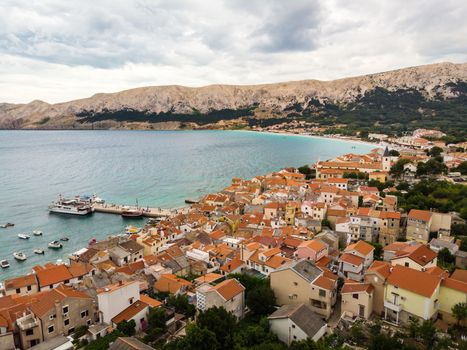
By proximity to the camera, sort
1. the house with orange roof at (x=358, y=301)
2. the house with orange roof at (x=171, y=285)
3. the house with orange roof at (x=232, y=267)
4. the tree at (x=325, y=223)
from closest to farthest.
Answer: the house with orange roof at (x=358, y=301) < the house with orange roof at (x=171, y=285) < the house with orange roof at (x=232, y=267) < the tree at (x=325, y=223)

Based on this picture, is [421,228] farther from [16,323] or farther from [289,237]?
[16,323]

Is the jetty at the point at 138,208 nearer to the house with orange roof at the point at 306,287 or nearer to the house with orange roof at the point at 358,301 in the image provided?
the house with orange roof at the point at 306,287

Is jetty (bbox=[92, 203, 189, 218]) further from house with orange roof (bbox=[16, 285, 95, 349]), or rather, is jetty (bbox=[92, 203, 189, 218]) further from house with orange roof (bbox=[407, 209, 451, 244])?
house with orange roof (bbox=[407, 209, 451, 244])

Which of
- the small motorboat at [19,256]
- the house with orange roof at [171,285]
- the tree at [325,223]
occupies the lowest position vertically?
the small motorboat at [19,256]

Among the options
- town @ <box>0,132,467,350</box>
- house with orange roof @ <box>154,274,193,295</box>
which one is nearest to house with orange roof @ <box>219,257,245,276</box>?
town @ <box>0,132,467,350</box>

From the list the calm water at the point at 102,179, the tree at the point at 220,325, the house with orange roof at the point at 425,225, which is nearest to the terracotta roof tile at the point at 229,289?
the tree at the point at 220,325

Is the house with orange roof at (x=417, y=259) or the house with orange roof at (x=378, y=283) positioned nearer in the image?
the house with orange roof at (x=378, y=283)

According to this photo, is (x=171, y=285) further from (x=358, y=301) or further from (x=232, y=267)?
(x=358, y=301)
